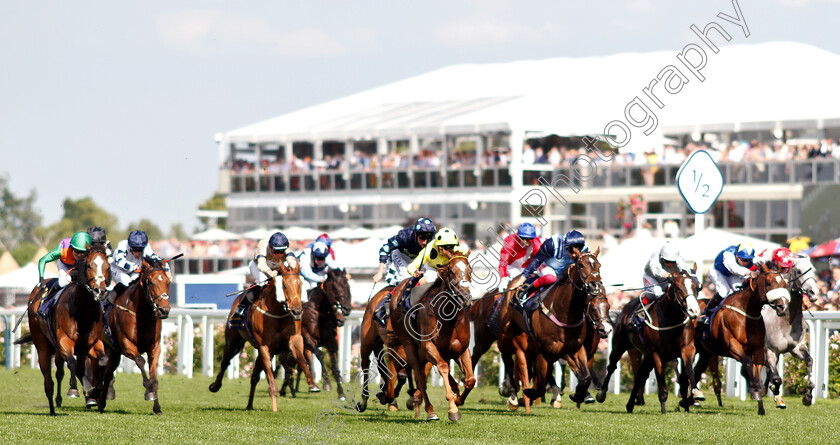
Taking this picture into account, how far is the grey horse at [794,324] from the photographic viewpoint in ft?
35.7

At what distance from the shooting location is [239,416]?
1032 centimetres

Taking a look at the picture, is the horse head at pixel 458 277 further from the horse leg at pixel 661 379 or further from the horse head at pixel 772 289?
the horse head at pixel 772 289

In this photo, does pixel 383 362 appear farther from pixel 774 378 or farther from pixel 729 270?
pixel 729 270

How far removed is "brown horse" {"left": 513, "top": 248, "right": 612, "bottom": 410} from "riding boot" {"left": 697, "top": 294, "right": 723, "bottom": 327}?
1.35m

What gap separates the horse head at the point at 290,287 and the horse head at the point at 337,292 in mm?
2173

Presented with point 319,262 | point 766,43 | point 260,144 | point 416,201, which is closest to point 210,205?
point 260,144

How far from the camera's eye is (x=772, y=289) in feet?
34.3

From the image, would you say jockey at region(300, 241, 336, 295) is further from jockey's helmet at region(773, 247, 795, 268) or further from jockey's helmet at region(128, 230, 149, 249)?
jockey's helmet at region(773, 247, 795, 268)

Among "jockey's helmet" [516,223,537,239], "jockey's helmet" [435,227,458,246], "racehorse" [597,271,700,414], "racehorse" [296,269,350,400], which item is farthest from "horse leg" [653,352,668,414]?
"racehorse" [296,269,350,400]

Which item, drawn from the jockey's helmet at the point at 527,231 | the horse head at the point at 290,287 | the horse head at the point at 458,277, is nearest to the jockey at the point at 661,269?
the jockey's helmet at the point at 527,231

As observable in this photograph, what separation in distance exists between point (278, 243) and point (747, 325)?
4317 mm

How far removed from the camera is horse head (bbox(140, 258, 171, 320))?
402 inches

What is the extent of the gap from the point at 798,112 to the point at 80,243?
19.3 m

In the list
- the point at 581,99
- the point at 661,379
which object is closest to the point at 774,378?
the point at 661,379
